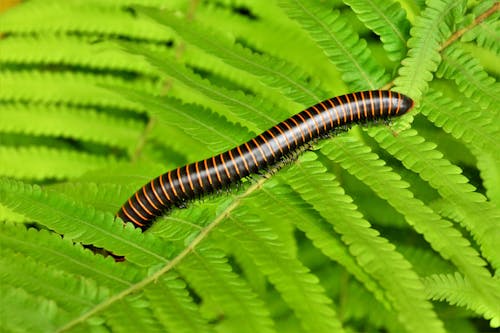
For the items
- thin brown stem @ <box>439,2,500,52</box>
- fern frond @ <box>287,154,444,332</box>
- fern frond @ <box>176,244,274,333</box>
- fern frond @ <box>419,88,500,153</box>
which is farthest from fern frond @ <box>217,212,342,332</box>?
thin brown stem @ <box>439,2,500,52</box>

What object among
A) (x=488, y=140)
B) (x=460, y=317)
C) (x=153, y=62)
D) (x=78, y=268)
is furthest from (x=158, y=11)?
(x=460, y=317)

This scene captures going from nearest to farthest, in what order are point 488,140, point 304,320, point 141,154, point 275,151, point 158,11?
point 304,320
point 488,140
point 275,151
point 158,11
point 141,154

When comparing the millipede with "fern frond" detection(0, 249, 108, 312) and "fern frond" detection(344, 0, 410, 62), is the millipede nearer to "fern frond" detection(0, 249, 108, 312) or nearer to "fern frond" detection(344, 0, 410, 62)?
"fern frond" detection(344, 0, 410, 62)

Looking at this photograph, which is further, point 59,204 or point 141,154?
point 141,154

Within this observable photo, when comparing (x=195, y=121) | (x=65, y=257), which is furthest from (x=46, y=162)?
(x=65, y=257)

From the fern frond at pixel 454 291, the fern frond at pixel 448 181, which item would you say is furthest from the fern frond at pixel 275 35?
the fern frond at pixel 454 291

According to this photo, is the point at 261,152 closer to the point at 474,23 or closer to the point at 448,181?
the point at 448,181

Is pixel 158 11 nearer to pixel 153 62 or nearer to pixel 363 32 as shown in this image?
pixel 153 62
